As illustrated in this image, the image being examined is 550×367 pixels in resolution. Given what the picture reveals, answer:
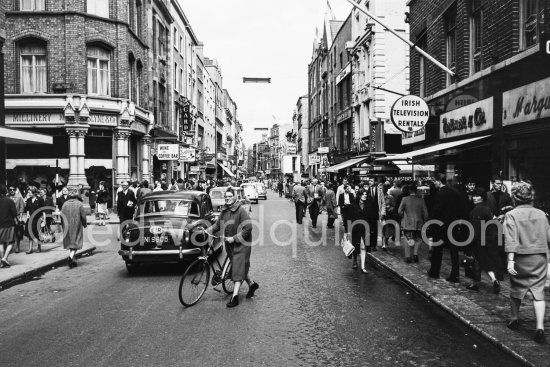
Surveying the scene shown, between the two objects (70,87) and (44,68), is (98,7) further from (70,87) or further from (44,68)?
(70,87)

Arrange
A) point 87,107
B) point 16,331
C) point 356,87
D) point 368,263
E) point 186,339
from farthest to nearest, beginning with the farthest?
1. point 356,87
2. point 87,107
3. point 368,263
4. point 16,331
5. point 186,339

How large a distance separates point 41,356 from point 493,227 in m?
7.01

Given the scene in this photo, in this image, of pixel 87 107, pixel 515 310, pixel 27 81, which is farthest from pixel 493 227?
pixel 27 81

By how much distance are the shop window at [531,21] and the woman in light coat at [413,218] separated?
4.38 meters

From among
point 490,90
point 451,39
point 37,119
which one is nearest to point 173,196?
point 490,90

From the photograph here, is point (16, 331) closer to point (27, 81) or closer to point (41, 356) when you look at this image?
point (41, 356)

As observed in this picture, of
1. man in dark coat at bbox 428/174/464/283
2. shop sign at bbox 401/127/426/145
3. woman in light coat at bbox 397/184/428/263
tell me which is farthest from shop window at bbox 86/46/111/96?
man in dark coat at bbox 428/174/464/283

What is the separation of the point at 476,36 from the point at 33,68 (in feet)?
67.6

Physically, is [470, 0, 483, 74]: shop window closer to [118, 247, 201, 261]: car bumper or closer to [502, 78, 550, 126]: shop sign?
[502, 78, 550, 126]: shop sign

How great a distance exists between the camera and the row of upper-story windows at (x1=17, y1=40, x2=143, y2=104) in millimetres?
25469

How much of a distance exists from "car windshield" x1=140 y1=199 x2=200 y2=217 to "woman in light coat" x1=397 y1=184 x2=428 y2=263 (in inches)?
185

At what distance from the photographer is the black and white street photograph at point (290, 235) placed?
6195 mm

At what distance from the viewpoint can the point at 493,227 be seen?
8.66 meters

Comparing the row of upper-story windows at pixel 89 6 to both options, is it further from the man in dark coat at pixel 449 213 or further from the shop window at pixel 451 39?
the man in dark coat at pixel 449 213
